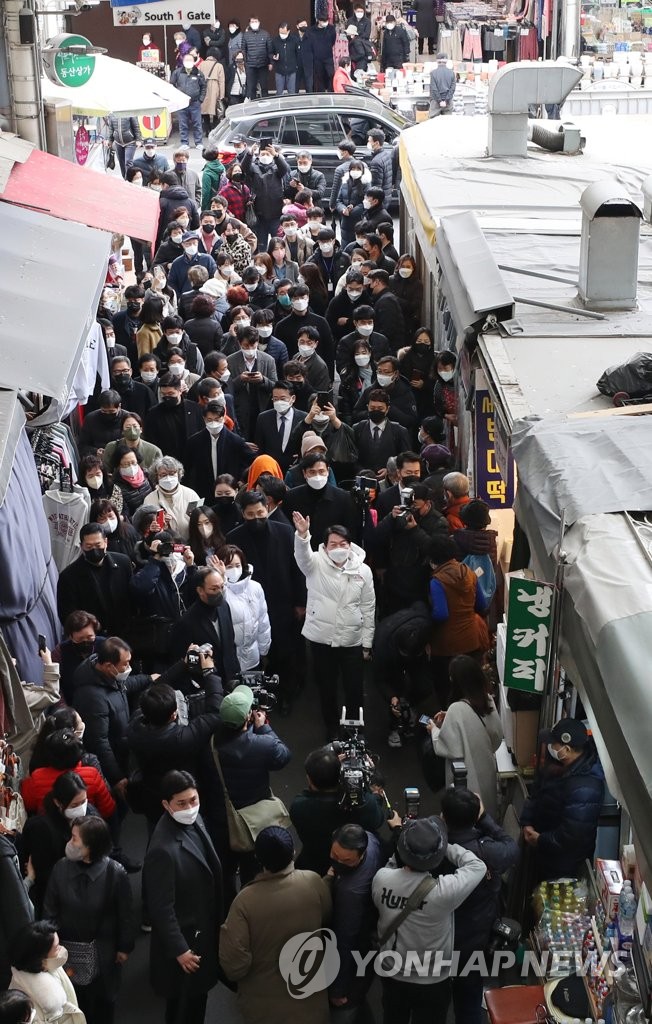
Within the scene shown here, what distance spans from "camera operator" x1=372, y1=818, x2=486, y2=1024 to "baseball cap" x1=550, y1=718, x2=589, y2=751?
25.7 inches

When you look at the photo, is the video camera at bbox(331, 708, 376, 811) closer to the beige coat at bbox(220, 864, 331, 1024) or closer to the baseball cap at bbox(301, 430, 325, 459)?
the beige coat at bbox(220, 864, 331, 1024)

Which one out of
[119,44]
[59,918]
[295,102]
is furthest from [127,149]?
[59,918]

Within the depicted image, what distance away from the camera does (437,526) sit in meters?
8.22

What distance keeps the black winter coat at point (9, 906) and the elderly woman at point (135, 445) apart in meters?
4.08

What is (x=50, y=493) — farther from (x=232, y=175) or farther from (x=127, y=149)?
(x=127, y=149)

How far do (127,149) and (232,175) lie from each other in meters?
5.28

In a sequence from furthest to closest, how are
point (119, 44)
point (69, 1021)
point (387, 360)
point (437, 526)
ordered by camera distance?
point (119, 44), point (387, 360), point (437, 526), point (69, 1021)

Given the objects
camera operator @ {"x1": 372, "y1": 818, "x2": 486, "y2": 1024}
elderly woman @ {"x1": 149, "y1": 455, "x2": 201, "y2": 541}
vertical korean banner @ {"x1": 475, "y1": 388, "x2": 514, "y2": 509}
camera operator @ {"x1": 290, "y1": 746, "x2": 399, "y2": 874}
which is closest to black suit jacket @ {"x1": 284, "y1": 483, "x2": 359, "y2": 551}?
elderly woman @ {"x1": 149, "y1": 455, "x2": 201, "y2": 541}

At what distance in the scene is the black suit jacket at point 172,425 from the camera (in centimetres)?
994

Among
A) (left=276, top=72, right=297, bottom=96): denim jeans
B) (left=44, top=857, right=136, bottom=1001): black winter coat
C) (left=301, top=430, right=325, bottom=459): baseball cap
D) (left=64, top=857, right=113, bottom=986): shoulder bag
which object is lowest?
(left=64, top=857, right=113, bottom=986): shoulder bag

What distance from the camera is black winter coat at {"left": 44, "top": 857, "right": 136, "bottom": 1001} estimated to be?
5.44m

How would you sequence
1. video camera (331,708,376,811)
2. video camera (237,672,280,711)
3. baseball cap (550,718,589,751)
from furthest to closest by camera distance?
1. video camera (237,672,280,711)
2. video camera (331,708,376,811)
3. baseball cap (550,718,589,751)

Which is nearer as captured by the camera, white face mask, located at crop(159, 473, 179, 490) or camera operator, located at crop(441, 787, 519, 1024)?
camera operator, located at crop(441, 787, 519, 1024)

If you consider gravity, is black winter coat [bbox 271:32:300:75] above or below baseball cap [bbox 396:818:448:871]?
above
